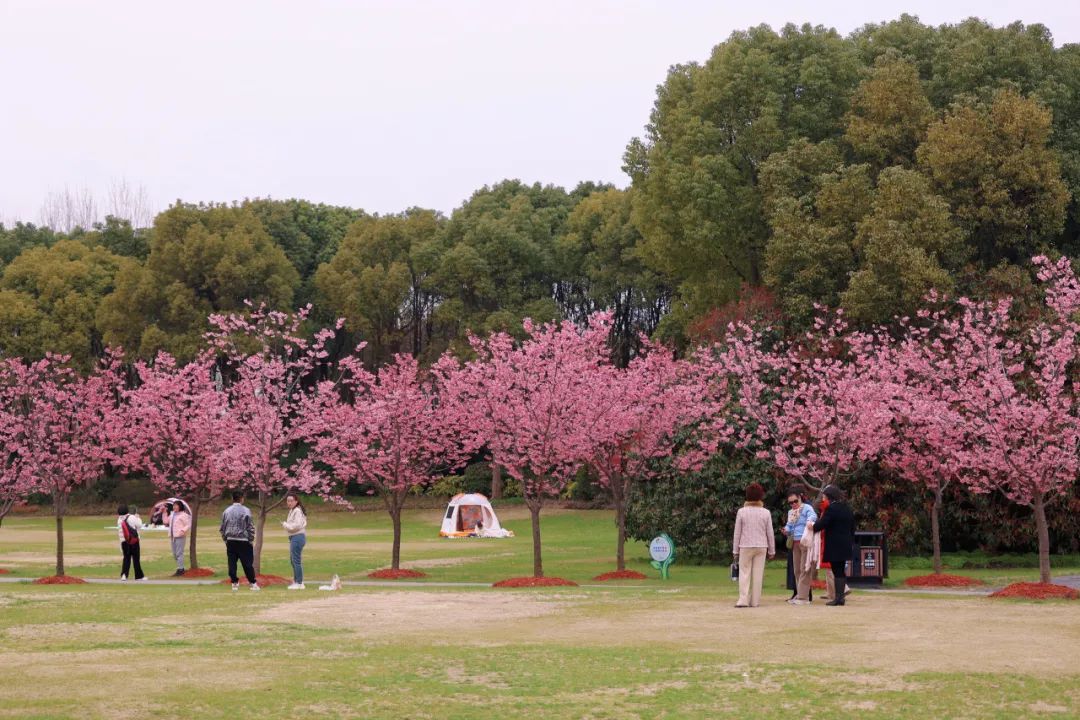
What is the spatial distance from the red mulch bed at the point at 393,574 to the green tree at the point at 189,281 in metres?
44.5

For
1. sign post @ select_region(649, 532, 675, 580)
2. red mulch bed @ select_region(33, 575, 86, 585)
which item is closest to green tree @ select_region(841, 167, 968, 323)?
sign post @ select_region(649, 532, 675, 580)

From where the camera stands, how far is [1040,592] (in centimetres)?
2597

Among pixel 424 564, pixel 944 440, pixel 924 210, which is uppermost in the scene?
pixel 924 210

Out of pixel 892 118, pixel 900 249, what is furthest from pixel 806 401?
pixel 892 118

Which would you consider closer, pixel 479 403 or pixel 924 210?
pixel 479 403

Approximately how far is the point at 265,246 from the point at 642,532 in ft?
143

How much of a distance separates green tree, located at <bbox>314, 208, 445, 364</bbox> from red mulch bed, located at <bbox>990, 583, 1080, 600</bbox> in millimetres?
55099

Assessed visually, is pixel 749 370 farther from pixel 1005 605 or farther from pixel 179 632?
pixel 179 632

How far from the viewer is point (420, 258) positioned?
259 ft

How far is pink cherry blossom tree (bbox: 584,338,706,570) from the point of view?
1368 inches

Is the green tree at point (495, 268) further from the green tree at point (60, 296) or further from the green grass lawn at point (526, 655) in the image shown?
the green grass lawn at point (526, 655)

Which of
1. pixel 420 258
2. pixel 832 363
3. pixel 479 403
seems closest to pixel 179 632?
pixel 479 403

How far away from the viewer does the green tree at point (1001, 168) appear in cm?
4566

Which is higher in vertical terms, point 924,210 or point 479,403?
point 924,210
